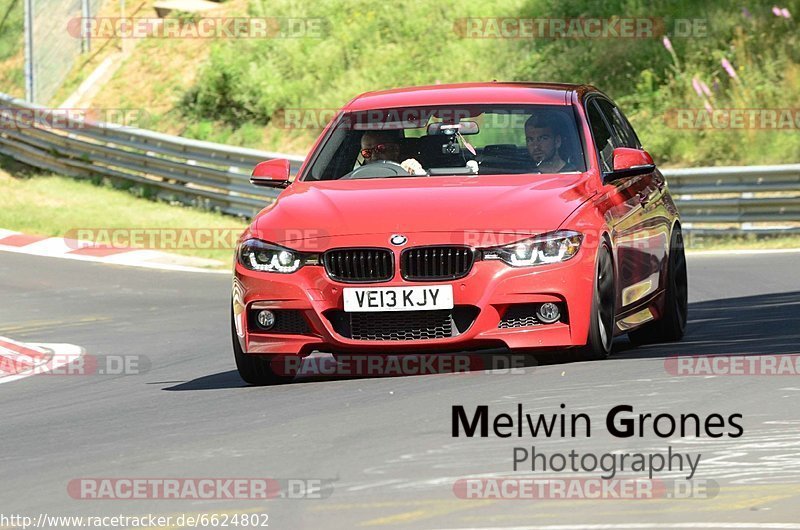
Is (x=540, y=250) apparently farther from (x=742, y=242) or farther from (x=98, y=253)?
(x=98, y=253)

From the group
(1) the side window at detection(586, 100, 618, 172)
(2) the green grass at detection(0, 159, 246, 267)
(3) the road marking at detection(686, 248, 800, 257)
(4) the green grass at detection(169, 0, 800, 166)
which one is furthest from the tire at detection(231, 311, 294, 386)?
(4) the green grass at detection(169, 0, 800, 166)

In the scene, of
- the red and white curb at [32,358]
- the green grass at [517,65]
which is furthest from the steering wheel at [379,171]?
the green grass at [517,65]

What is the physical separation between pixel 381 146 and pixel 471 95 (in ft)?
2.27

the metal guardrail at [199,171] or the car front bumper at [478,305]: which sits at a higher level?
the car front bumper at [478,305]

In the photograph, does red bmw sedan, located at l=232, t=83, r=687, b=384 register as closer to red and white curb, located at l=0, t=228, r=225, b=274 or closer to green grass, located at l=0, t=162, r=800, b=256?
red and white curb, located at l=0, t=228, r=225, b=274

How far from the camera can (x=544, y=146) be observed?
9797 millimetres

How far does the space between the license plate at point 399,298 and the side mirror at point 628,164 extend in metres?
1.54

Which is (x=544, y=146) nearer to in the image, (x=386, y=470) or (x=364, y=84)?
(x=386, y=470)

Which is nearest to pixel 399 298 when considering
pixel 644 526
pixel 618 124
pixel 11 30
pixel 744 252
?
pixel 618 124

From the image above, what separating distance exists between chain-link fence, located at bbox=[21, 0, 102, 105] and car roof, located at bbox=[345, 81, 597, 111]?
69.5 feet

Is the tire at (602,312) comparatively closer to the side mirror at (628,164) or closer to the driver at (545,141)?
the side mirror at (628,164)

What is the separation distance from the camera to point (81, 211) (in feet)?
78.7

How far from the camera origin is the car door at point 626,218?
9.43 meters

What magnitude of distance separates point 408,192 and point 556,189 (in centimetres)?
79
